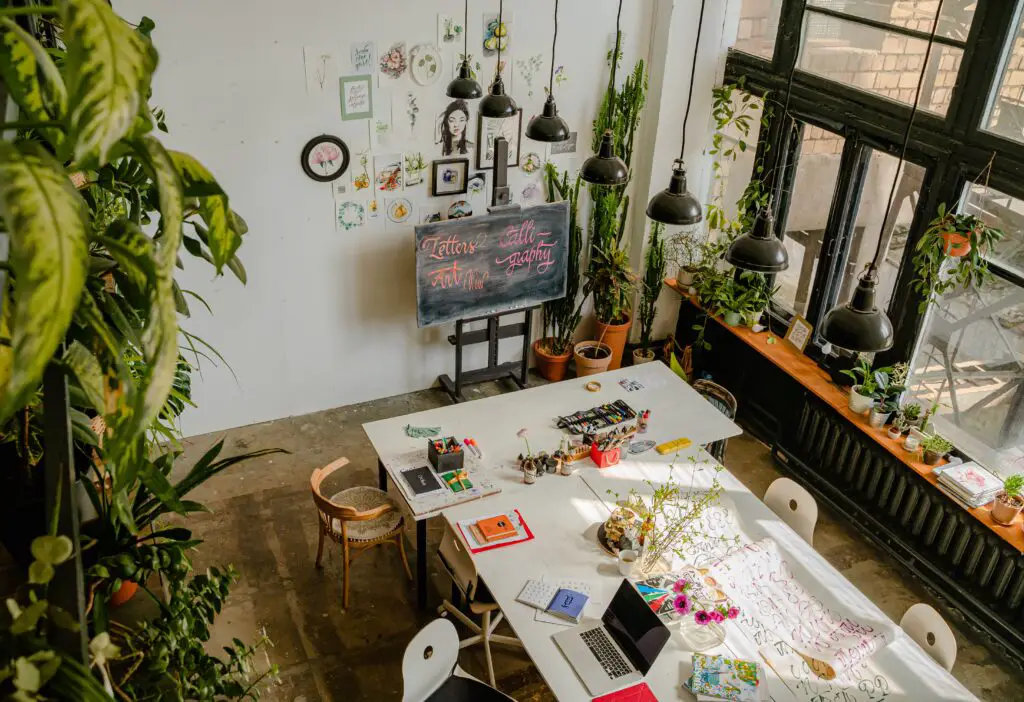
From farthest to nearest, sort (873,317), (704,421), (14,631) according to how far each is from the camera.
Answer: (704,421) → (873,317) → (14,631)

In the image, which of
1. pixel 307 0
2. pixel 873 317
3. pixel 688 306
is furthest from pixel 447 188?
pixel 873 317

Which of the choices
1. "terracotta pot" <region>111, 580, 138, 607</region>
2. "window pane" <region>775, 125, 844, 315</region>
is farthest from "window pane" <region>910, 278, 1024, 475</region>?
"terracotta pot" <region>111, 580, 138, 607</region>

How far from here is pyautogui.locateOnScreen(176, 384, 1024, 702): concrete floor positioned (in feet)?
15.4

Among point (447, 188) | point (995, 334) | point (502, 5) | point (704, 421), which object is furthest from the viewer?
point (447, 188)

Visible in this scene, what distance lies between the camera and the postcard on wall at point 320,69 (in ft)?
Answer: 18.5

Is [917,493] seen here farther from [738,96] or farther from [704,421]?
[738,96]

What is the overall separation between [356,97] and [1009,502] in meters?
4.77

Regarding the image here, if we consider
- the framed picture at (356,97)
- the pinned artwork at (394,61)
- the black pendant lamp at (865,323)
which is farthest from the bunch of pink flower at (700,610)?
the pinned artwork at (394,61)

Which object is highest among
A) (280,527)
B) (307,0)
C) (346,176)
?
(307,0)

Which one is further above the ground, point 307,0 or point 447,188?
point 307,0

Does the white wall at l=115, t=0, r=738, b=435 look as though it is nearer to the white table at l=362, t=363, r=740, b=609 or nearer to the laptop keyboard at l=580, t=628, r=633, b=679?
the white table at l=362, t=363, r=740, b=609

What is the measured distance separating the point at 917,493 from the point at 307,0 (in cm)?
498

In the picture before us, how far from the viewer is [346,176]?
606 cm

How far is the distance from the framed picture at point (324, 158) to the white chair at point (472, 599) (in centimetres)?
272
